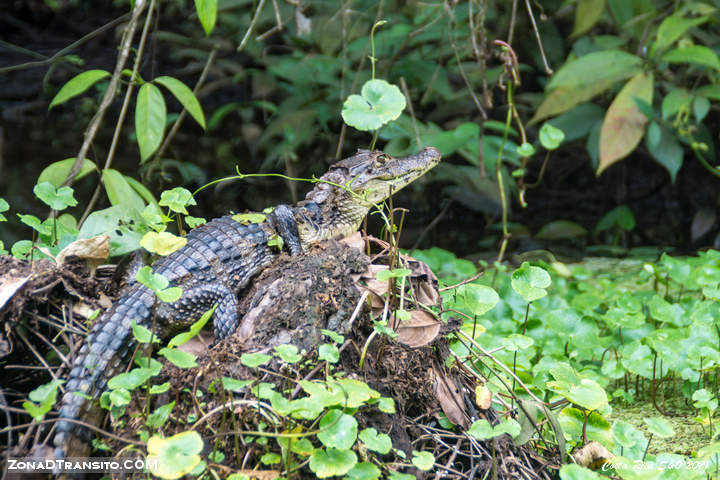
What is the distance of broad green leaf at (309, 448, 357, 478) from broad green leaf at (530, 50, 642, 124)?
320cm

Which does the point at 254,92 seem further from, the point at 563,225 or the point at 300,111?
the point at 563,225

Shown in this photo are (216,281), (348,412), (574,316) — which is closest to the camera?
(348,412)

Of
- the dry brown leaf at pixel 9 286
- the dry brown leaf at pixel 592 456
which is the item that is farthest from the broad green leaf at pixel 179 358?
the dry brown leaf at pixel 592 456

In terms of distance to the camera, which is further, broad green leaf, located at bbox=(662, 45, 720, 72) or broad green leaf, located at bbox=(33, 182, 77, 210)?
broad green leaf, located at bbox=(662, 45, 720, 72)

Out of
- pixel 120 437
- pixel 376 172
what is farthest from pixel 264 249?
pixel 120 437

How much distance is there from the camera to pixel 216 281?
1.87m

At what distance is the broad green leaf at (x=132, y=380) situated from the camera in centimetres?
123

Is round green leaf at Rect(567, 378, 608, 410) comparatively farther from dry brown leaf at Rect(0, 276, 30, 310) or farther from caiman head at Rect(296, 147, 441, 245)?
dry brown leaf at Rect(0, 276, 30, 310)

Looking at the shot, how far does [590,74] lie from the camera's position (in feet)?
12.5

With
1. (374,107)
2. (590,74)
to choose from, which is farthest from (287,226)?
(590,74)

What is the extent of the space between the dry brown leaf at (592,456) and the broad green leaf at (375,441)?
1.89 feet

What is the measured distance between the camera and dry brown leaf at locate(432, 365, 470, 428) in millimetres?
1463

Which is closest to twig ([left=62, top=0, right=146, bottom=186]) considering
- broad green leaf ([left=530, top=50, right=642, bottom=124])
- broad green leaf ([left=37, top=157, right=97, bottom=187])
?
broad green leaf ([left=37, top=157, right=97, bottom=187])

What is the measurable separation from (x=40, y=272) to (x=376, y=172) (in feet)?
4.18
